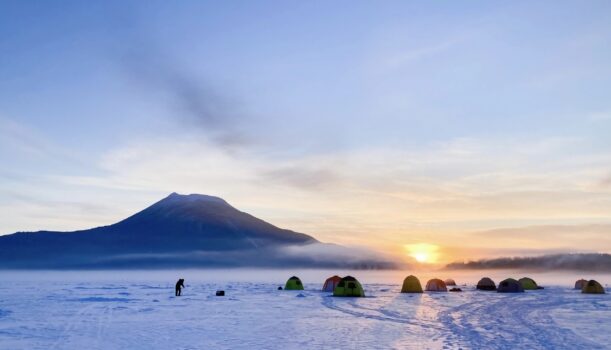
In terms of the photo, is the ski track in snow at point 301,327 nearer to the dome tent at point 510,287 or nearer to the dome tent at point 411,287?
the dome tent at point 411,287

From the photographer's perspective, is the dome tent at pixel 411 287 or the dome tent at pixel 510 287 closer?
the dome tent at pixel 411 287

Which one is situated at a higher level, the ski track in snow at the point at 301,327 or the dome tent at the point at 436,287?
the dome tent at the point at 436,287

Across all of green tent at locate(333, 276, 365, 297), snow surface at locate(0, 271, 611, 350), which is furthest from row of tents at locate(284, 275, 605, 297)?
snow surface at locate(0, 271, 611, 350)

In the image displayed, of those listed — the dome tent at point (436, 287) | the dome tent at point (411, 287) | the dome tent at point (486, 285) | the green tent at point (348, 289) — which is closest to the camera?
the green tent at point (348, 289)

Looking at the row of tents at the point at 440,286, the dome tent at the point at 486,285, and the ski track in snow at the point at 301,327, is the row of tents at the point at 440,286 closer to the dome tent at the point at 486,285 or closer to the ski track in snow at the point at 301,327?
the dome tent at the point at 486,285

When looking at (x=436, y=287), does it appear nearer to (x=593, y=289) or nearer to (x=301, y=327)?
(x=593, y=289)

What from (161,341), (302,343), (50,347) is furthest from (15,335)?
(302,343)

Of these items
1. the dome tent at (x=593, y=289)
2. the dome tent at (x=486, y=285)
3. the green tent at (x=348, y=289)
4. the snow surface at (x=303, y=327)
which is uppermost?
the dome tent at (x=486, y=285)

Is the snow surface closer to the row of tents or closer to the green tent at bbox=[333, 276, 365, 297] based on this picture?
the green tent at bbox=[333, 276, 365, 297]

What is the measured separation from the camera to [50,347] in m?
20.4

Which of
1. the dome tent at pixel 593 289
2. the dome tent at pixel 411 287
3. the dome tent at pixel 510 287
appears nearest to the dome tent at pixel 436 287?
the dome tent at pixel 411 287

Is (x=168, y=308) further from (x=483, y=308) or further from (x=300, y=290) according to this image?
(x=300, y=290)

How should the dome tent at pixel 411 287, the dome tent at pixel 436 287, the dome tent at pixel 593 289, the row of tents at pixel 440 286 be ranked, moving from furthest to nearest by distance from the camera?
the dome tent at pixel 436 287 → the dome tent at pixel 593 289 → the row of tents at pixel 440 286 → the dome tent at pixel 411 287

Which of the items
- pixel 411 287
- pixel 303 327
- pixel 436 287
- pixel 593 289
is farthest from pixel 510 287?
pixel 303 327
